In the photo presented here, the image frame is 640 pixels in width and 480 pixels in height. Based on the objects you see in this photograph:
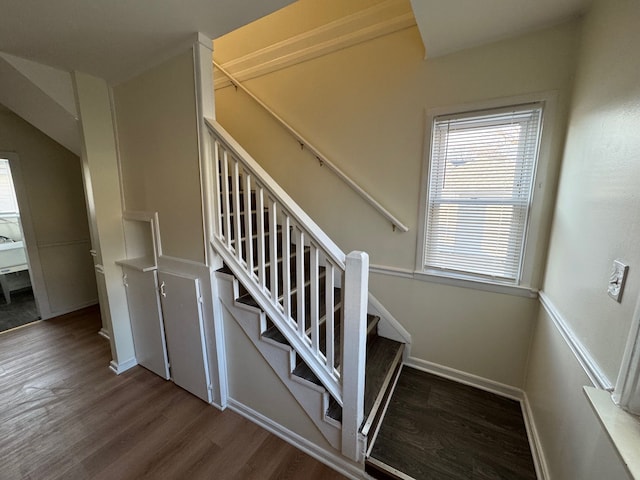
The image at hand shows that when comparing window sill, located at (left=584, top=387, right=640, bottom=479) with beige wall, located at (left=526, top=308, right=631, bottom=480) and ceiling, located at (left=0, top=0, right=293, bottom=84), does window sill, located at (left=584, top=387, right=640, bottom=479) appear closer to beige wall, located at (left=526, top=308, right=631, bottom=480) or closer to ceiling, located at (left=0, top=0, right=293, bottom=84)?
beige wall, located at (left=526, top=308, right=631, bottom=480)

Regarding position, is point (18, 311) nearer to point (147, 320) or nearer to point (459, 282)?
point (147, 320)

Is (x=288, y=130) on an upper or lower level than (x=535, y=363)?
upper

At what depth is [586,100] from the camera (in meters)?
1.26

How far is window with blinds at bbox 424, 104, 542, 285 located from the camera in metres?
1.62

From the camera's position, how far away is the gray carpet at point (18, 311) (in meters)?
3.09

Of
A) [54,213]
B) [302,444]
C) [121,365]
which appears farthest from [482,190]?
[54,213]

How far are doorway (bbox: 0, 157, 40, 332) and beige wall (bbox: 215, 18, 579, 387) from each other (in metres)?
3.57

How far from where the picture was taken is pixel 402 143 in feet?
6.32

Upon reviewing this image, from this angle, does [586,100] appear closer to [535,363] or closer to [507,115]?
[507,115]

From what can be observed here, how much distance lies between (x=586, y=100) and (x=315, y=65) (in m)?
1.85

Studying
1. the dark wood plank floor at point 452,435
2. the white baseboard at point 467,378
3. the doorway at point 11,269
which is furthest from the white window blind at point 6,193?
the white baseboard at point 467,378

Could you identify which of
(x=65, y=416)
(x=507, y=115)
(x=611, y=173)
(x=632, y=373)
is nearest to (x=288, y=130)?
(x=507, y=115)

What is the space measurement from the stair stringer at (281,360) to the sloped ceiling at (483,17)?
6.38 feet

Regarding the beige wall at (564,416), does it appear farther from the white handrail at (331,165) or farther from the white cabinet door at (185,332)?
the white cabinet door at (185,332)
